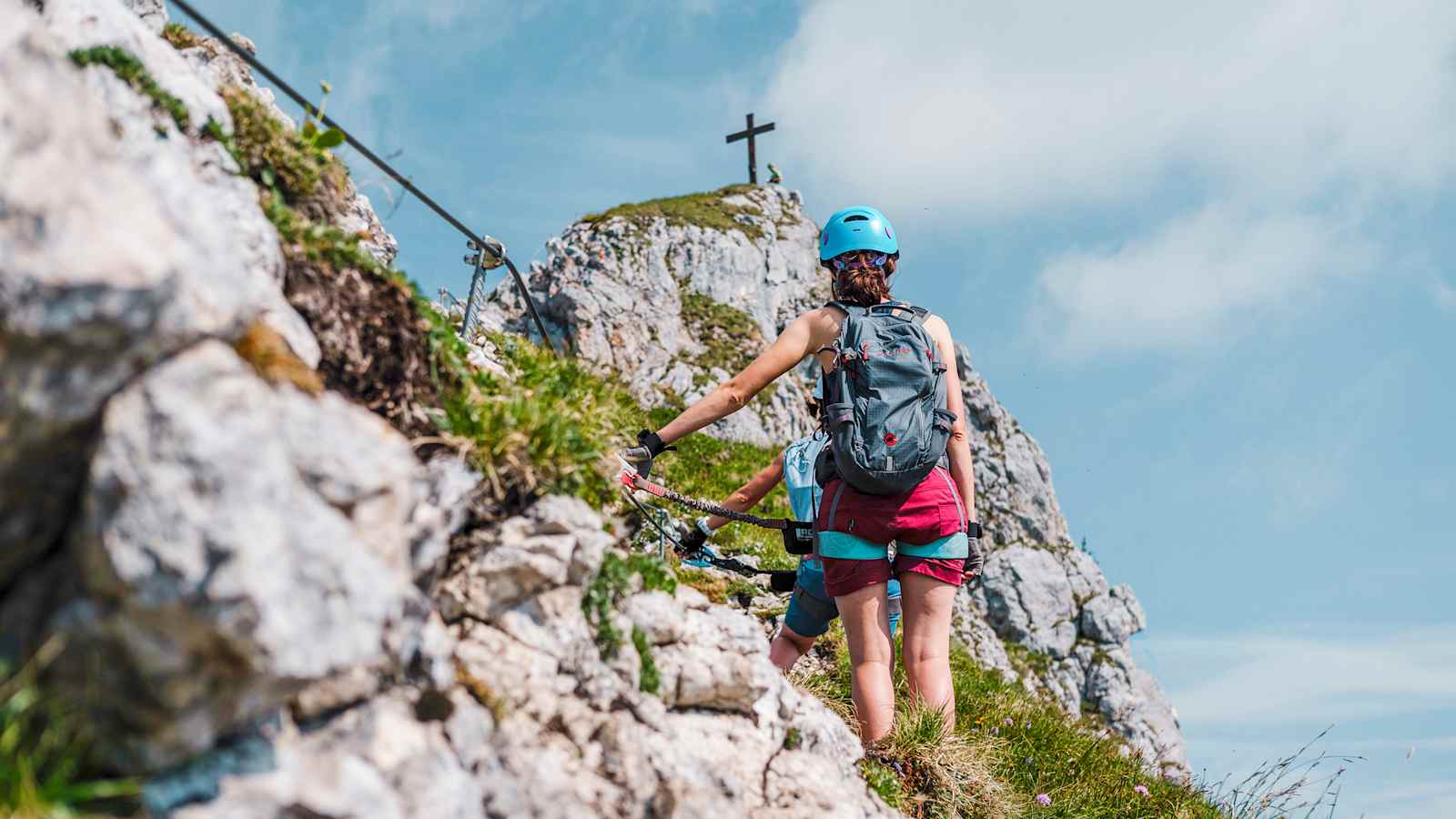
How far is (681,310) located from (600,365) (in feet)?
70.1

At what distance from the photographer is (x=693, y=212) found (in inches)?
1259

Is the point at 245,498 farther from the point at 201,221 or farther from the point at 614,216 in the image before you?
the point at 614,216

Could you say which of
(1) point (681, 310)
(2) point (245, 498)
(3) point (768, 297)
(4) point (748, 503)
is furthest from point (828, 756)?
(3) point (768, 297)

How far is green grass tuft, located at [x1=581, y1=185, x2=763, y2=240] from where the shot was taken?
30266 millimetres

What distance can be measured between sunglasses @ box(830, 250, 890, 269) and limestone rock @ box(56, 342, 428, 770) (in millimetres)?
4107

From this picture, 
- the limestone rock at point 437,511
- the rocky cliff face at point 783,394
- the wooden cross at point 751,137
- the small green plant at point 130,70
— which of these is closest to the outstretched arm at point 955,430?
the limestone rock at point 437,511

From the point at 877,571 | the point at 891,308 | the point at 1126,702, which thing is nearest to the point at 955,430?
the point at 891,308

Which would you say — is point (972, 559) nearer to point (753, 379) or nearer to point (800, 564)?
point (753, 379)

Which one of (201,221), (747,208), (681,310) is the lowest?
(201,221)

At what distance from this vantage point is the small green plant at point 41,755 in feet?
8.17

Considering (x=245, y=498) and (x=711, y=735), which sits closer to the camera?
(x=245, y=498)

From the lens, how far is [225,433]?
9.17 ft

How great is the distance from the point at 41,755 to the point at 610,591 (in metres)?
2.41

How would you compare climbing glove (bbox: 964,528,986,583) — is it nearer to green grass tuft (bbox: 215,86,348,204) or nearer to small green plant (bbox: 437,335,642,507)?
small green plant (bbox: 437,335,642,507)
